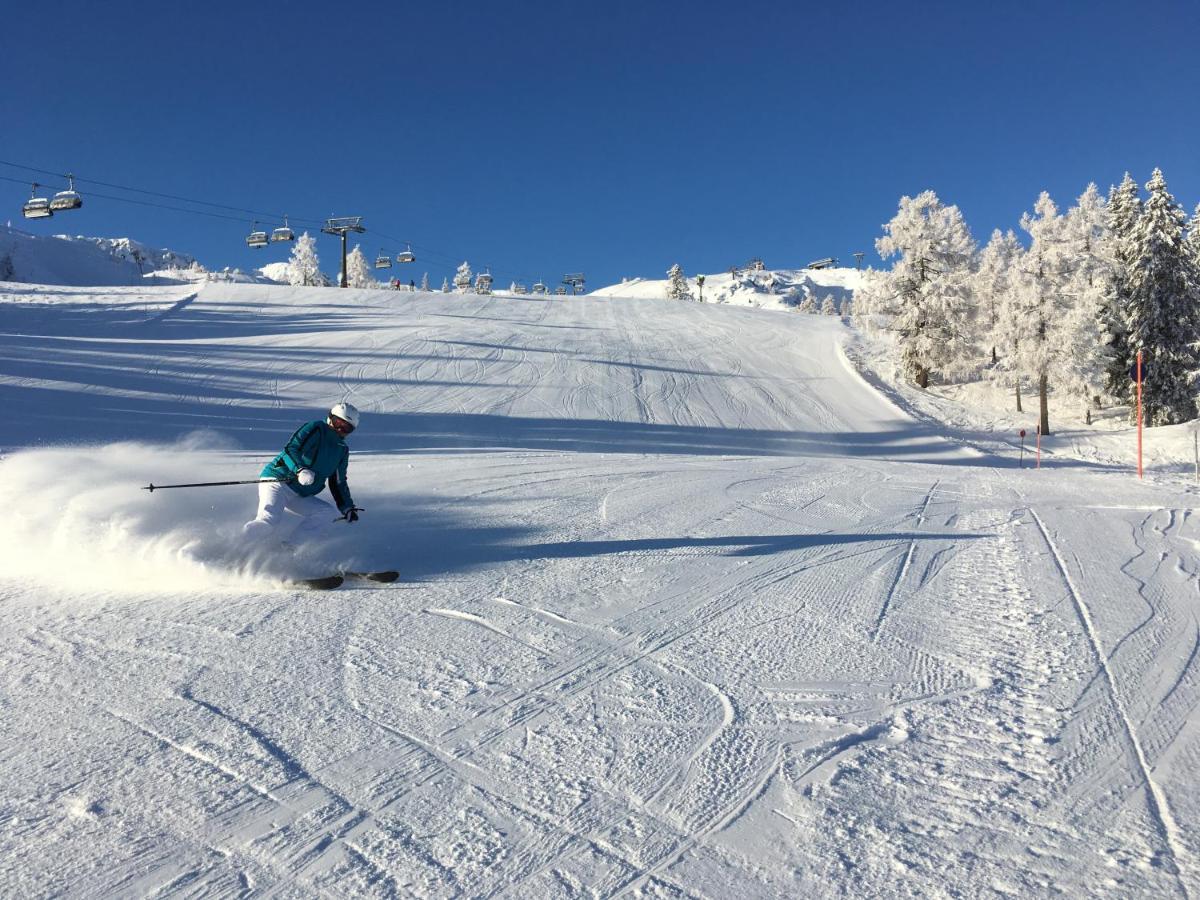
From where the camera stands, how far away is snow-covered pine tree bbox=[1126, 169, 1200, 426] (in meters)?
37.5

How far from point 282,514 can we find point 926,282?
127 feet

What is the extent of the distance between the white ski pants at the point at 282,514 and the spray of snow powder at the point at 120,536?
0.59 ft

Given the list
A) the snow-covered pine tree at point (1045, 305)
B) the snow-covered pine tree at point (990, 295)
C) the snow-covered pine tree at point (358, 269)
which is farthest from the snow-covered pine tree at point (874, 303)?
the snow-covered pine tree at point (358, 269)

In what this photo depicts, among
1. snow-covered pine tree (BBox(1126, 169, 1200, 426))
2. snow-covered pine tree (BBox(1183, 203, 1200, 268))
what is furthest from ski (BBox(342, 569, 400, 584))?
snow-covered pine tree (BBox(1183, 203, 1200, 268))

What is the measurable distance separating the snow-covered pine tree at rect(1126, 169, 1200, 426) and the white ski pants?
141 ft

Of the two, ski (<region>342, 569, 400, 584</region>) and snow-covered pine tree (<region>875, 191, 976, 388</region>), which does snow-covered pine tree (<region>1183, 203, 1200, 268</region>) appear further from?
ski (<region>342, 569, 400, 584</region>)

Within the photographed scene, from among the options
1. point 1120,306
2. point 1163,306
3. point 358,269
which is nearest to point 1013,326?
point 1120,306

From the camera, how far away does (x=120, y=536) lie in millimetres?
6941

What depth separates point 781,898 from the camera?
265 cm

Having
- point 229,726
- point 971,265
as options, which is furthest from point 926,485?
point 971,265

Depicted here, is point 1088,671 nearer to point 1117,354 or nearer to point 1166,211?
point 1117,354

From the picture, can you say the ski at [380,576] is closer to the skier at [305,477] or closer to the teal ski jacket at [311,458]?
the skier at [305,477]

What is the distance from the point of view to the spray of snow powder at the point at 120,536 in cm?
670

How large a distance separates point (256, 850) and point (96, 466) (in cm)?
815
